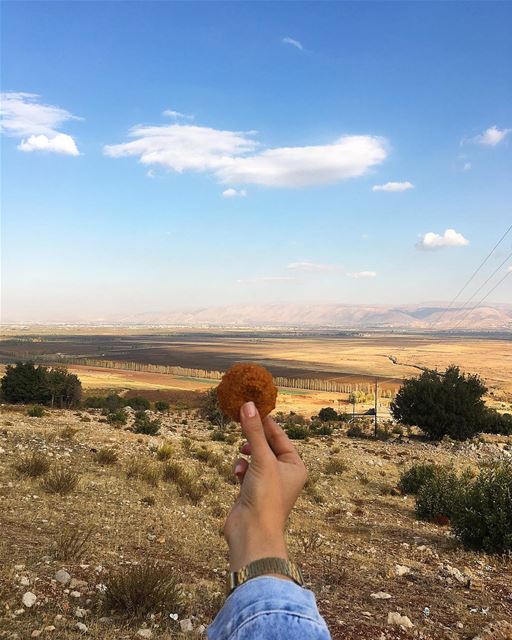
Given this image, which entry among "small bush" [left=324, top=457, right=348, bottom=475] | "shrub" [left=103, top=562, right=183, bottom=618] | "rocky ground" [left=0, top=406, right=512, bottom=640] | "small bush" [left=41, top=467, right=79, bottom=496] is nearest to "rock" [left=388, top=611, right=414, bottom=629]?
"rocky ground" [left=0, top=406, right=512, bottom=640]

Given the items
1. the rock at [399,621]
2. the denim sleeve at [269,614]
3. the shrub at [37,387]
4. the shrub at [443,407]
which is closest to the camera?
the denim sleeve at [269,614]

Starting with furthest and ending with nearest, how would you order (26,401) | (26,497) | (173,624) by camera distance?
(26,401) < (26,497) < (173,624)

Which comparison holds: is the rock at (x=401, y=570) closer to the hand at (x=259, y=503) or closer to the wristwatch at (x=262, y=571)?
the hand at (x=259, y=503)

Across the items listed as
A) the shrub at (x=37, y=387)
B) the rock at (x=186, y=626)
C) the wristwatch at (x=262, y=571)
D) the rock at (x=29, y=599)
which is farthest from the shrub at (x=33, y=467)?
the shrub at (x=37, y=387)

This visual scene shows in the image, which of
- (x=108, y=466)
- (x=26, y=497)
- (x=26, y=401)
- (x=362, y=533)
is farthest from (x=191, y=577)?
(x=26, y=401)

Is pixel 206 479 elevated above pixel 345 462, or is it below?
above

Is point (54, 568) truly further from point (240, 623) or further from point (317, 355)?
point (317, 355)

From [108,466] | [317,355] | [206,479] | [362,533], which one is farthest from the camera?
[317,355]
